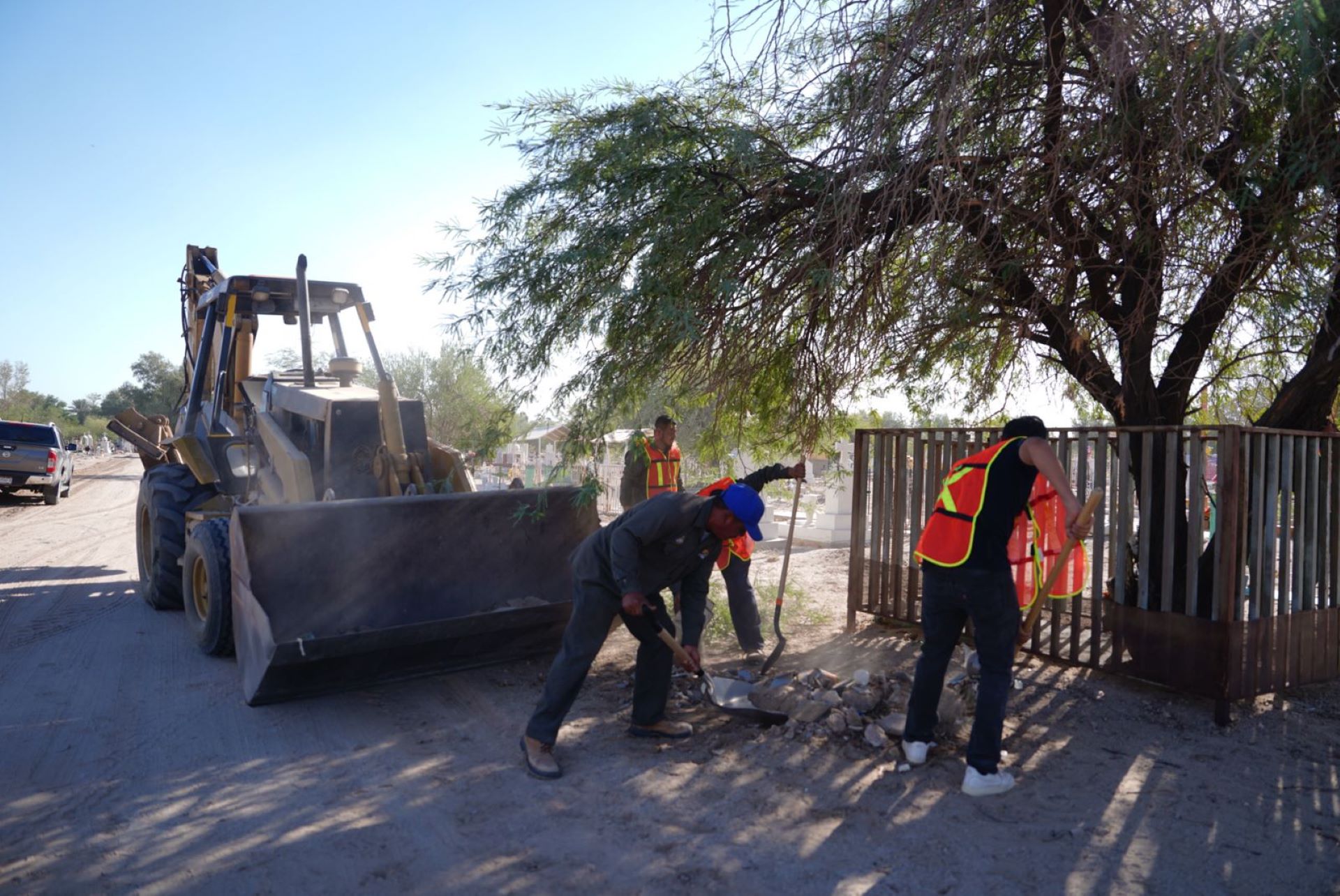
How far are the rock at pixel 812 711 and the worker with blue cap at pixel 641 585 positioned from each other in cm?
60

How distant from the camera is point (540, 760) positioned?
431cm

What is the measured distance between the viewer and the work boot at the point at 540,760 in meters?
4.25

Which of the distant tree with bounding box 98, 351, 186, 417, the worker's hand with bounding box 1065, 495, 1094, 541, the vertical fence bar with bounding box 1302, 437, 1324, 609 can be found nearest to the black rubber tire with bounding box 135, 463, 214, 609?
the worker's hand with bounding box 1065, 495, 1094, 541

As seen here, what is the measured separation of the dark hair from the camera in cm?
421

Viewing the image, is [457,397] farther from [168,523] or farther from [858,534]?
[858,534]

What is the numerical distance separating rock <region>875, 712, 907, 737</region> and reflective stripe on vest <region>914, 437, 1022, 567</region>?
943mm

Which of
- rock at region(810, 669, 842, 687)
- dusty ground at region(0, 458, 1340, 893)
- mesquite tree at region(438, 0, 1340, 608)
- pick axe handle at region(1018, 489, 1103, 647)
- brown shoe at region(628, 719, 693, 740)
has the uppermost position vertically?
mesquite tree at region(438, 0, 1340, 608)

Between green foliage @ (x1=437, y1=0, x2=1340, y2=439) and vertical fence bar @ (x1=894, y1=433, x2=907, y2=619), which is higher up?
green foliage @ (x1=437, y1=0, x2=1340, y2=439)

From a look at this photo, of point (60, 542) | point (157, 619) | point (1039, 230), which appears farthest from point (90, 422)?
point (1039, 230)

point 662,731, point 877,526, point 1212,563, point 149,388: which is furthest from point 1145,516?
point 149,388

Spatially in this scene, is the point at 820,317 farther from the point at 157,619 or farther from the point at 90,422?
the point at 90,422

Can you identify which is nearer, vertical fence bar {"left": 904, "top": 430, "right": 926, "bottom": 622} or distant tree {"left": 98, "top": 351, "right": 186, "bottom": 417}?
vertical fence bar {"left": 904, "top": 430, "right": 926, "bottom": 622}

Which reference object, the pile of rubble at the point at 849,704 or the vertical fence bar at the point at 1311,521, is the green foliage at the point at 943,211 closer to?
the vertical fence bar at the point at 1311,521

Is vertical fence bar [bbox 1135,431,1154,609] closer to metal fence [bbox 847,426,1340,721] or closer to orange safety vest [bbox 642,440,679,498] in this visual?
metal fence [bbox 847,426,1340,721]
